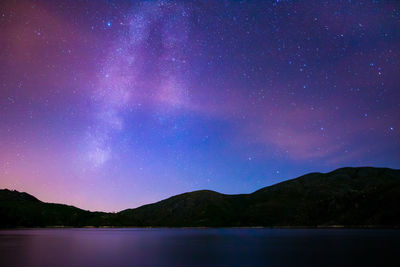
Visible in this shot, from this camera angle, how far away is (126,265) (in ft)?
157

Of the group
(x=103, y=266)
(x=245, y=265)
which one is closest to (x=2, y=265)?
(x=103, y=266)

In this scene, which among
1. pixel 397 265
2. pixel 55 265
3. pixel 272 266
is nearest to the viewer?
pixel 397 265

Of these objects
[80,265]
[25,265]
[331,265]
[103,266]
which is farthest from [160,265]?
[331,265]

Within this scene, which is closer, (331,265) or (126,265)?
(331,265)

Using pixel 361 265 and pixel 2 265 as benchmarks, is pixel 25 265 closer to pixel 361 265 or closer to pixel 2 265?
pixel 2 265

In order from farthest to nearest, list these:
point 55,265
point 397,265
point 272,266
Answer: point 55,265 → point 272,266 → point 397,265

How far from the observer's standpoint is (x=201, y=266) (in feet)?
157

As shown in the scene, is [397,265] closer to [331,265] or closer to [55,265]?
[331,265]

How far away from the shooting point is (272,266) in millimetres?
45406

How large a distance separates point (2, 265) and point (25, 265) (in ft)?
9.50

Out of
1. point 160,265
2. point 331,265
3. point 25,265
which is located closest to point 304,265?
point 331,265

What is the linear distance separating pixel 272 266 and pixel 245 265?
13.8 ft

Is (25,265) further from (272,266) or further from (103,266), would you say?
(272,266)

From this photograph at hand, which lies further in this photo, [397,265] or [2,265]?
[2,265]
